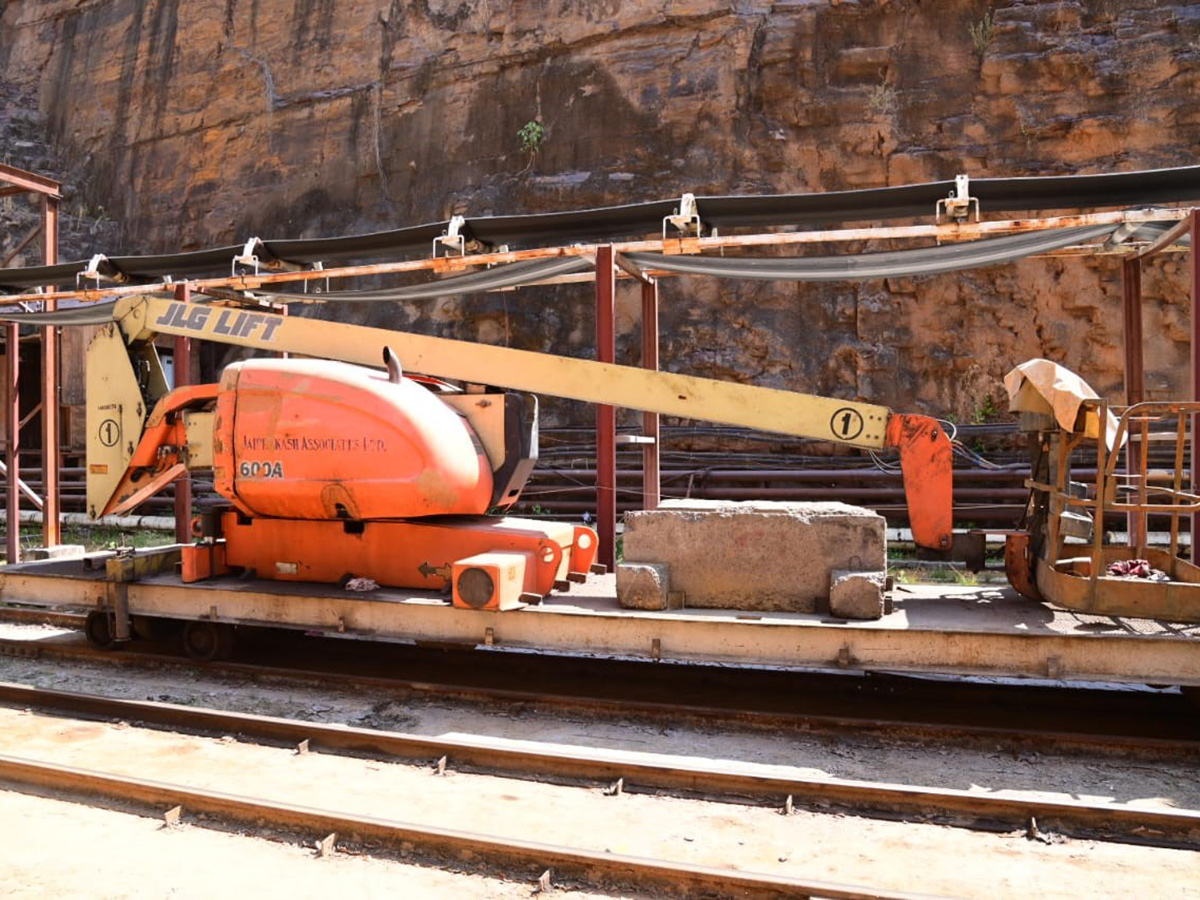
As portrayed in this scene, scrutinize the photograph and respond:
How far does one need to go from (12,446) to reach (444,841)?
1118cm

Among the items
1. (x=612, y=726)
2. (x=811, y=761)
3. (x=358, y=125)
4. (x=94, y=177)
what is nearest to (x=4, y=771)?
(x=612, y=726)

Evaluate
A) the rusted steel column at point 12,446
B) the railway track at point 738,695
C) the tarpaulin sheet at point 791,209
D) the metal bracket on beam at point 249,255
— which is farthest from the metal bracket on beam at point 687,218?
the rusted steel column at point 12,446

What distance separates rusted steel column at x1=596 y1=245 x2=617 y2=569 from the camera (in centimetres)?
858

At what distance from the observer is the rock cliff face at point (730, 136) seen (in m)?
15.9

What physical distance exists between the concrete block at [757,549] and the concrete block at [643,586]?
137mm

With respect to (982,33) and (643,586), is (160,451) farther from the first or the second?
(982,33)

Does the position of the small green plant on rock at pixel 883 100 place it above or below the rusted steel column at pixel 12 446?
above

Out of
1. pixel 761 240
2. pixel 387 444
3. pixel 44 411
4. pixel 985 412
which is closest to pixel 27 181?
pixel 44 411

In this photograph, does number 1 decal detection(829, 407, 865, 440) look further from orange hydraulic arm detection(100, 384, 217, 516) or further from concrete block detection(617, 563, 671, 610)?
orange hydraulic arm detection(100, 384, 217, 516)

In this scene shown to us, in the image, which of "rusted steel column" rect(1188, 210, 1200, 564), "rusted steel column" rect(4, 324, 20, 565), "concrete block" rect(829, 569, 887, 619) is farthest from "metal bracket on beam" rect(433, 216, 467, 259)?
"rusted steel column" rect(1188, 210, 1200, 564)

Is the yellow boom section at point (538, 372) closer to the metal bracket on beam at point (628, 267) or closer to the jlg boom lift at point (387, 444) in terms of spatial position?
Result: the jlg boom lift at point (387, 444)

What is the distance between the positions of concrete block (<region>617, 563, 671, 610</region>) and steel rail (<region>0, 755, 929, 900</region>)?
2327 mm

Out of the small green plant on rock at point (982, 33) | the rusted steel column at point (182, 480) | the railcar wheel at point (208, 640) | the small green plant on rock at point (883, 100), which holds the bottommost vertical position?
the railcar wheel at point (208, 640)

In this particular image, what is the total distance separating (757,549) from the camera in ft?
20.9
